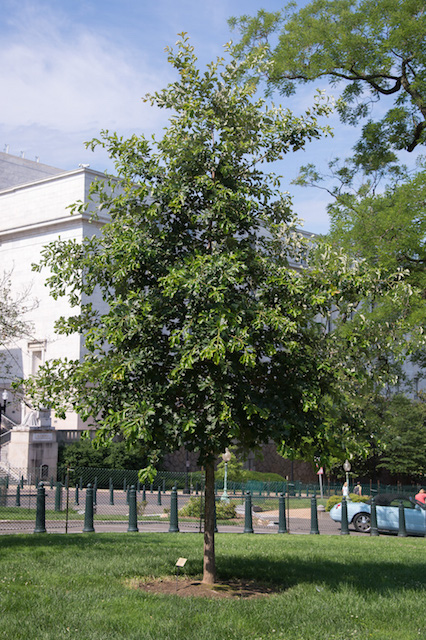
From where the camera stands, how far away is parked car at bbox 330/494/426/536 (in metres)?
23.6

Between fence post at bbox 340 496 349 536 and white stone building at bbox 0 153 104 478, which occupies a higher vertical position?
white stone building at bbox 0 153 104 478

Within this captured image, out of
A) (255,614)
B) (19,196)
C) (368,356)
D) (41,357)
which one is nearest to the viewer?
(255,614)

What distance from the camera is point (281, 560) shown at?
41.6 ft

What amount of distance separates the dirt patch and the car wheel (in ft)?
49.8

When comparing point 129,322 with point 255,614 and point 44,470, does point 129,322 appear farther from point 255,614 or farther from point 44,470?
point 44,470

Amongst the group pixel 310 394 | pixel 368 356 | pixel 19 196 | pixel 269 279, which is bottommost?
pixel 310 394

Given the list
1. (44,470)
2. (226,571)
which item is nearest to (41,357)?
(44,470)

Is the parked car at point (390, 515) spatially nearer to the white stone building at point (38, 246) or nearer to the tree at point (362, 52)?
the tree at point (362, 52)

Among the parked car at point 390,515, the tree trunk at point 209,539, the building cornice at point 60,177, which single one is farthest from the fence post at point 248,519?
the building cornice at point 60,177

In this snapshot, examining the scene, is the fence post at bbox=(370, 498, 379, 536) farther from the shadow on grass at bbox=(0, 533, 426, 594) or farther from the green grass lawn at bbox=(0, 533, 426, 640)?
the green grass lawn at bbox=(0, 533, 426, 640)

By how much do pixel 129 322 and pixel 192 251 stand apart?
1723mm

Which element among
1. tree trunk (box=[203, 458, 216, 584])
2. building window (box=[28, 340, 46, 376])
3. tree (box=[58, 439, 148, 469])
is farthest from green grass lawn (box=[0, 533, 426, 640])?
building window (box=[28, 340, 46, 376])

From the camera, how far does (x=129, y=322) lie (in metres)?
8.81

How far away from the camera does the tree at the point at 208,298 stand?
870cm
